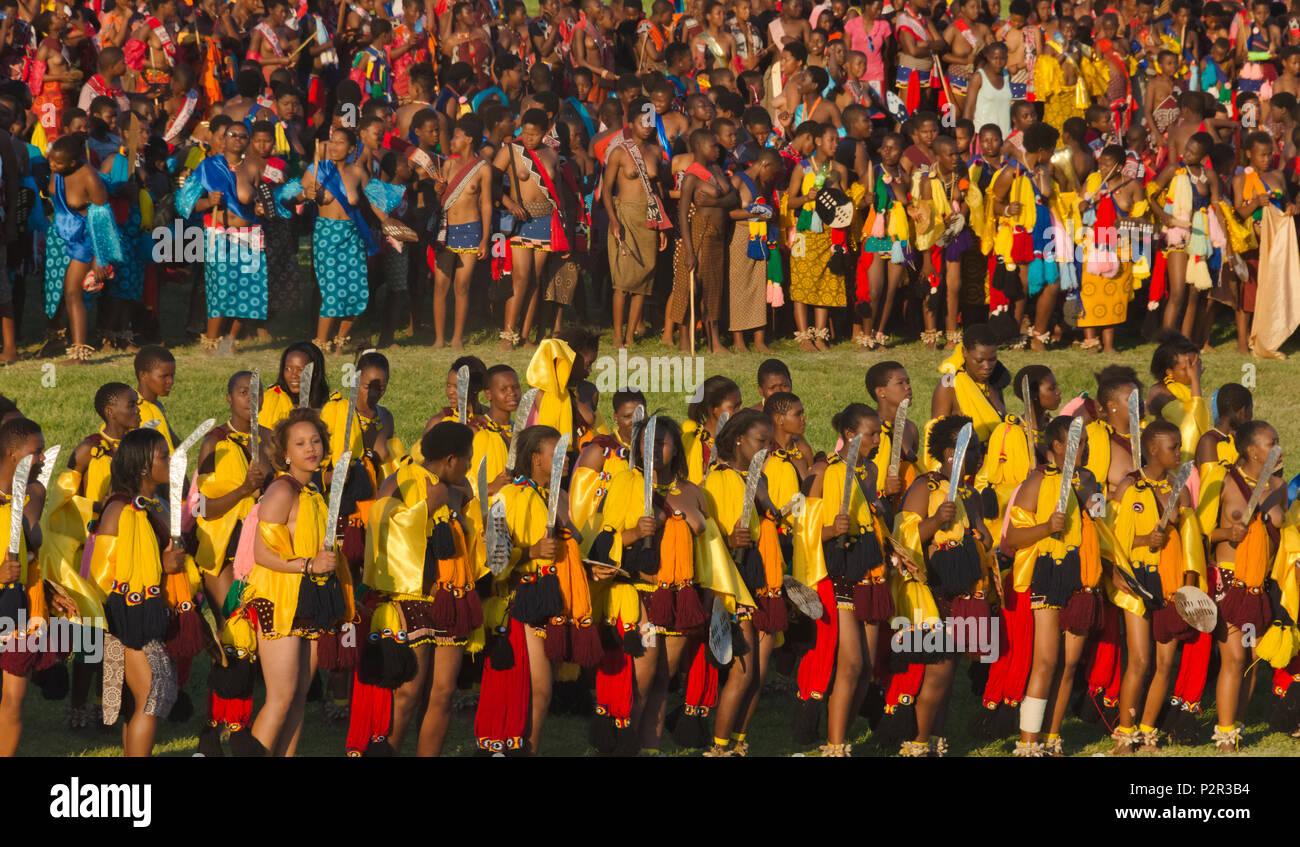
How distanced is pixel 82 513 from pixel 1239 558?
5.25 m

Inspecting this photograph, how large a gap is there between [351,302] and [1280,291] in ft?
25.1

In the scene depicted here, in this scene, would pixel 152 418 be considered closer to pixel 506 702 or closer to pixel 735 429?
pixel 506 702

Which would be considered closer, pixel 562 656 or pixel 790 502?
pixel 562 656

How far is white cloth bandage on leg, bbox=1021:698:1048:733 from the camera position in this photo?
29.5 feet

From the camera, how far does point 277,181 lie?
14.2 meters

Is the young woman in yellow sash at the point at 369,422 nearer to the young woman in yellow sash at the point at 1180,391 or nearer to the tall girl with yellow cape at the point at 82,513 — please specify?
the tall girl with yellow cape at the point at 82,513

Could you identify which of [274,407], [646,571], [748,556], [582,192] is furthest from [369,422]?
[582,192]

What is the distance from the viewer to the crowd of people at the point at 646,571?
7855 millimetres

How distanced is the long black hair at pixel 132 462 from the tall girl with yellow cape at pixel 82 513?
361mm

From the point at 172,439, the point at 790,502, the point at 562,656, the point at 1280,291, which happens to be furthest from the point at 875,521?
the point at 1280,291

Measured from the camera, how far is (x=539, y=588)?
26.7ft

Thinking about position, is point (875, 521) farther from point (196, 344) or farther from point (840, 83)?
point (840, 83)

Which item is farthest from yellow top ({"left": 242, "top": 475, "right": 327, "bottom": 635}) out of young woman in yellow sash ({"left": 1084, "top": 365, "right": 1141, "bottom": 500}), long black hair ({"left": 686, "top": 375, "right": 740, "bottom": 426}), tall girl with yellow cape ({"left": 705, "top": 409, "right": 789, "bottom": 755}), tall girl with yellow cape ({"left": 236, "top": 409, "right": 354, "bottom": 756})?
young woman in yellow sash ({"left": 1084, "top": 365, "right": 1141, "bottom": 500})

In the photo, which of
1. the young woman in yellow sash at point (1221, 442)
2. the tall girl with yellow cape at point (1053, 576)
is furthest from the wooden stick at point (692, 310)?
the tall girl with yellow cape at point (1053, 576)
